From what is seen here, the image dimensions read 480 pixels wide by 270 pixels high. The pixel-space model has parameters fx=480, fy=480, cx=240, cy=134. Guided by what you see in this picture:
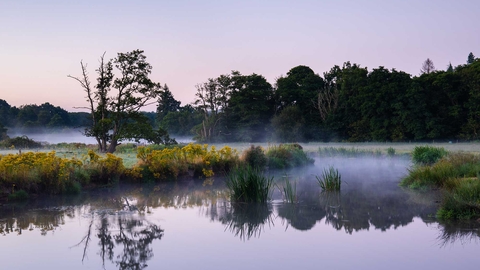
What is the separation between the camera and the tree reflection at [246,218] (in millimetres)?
8227

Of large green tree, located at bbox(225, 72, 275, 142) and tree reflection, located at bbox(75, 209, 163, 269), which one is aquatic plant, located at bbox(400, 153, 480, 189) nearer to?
tree reflection, located at bbox(75, 209, 163, 269)

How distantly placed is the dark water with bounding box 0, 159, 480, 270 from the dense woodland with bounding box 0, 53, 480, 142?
85.1 ft

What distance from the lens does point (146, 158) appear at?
15430 millimetres

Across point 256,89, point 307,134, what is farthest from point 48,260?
point 256,89

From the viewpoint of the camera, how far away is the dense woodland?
123ft

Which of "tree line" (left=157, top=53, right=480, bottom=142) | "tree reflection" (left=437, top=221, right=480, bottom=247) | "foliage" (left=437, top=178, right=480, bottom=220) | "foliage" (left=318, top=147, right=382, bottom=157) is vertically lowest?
"tree reflection" (left=437, top=221, right=480, bottom=247)

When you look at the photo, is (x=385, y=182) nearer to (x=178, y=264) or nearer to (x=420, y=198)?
(x=420, y=198)

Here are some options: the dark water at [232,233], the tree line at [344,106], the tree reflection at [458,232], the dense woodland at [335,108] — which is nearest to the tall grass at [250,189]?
the dark water at [232,233]

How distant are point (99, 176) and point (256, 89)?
34449 mm

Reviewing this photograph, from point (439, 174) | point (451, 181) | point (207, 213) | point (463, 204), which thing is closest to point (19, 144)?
point (207, 213)

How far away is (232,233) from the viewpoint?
812 centimetres

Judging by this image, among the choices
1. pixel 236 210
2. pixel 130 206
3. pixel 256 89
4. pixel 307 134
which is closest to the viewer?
pixel 236 210

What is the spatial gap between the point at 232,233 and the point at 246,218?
1.13 meters

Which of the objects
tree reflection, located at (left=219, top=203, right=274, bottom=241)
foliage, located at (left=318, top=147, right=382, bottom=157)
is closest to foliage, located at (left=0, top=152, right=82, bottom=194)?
tree reflection, located at (left=219, top=203, right=274, bottom=241)
